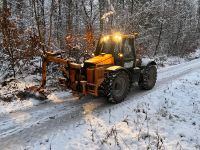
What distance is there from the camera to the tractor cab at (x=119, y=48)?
36.8 feet

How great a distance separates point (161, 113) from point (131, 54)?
3023 millimetres

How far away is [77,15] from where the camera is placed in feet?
89.4

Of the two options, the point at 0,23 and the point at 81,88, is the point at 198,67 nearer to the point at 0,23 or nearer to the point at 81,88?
the point at 81,88

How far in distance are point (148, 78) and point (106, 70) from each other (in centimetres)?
294

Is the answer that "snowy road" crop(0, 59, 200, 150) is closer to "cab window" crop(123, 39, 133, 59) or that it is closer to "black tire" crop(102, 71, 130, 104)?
"black tire" crop(102, 71, 130, 104)


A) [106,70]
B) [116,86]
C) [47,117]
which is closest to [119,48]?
[106,70]

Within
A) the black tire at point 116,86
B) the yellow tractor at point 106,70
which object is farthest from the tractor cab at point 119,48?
the black tire at point 116,86

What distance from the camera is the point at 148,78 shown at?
41.5ft

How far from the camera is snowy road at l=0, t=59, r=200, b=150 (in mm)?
7629

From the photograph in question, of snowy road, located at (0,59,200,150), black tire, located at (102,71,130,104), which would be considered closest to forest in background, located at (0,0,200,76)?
snowy road, located at (0,59,200,150)

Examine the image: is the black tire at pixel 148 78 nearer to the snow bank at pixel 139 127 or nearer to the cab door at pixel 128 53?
the snow bank at pixel 139 127

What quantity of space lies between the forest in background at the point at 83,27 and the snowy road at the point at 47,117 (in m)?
3.55

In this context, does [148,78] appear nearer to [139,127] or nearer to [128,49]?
[128,49]

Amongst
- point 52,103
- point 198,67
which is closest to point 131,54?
point 52,103
